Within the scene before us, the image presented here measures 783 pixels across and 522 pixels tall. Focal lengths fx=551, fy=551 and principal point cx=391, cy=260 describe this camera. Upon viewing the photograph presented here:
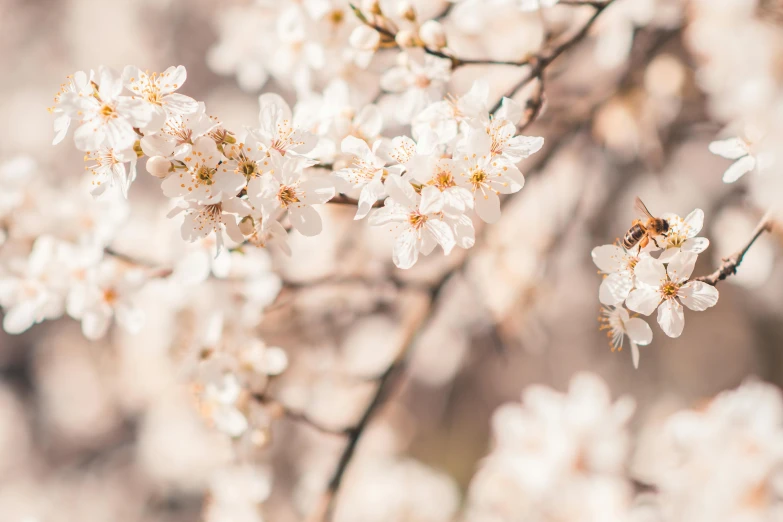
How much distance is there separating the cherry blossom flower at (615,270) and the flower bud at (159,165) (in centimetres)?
47

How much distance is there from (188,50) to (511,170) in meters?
1.47

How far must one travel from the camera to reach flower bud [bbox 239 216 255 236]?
0.62 metres

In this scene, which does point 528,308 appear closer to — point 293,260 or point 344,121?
point 293,260

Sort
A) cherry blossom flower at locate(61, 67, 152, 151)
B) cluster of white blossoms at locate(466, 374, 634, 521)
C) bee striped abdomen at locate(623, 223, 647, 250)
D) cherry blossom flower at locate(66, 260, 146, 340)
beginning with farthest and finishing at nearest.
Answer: cluster of white blossoms at locate(466, 374, 634, 521) < cherry blossom flower at locate(66, 260, 146, 340) < bee striped abdomen at locate(623, 223, 647, 250) < cherry blossom flower at locate(61, 67, 152, 151)

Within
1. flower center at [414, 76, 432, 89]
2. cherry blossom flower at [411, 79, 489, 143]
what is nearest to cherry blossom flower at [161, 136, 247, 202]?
cherry blossom flower at [411, 79, 489, 143]

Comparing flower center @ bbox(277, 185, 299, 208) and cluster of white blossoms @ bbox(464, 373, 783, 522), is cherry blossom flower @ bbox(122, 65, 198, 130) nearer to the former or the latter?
flower center @ bbox(277, 185, 299, 208)

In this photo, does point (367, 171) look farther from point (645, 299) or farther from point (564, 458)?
point (564, 458)

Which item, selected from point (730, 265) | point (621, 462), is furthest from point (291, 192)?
point (621, 462)

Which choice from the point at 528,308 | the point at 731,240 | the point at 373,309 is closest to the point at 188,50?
the point at 373,309

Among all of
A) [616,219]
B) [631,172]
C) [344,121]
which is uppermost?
[344,121]

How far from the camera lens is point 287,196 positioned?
0.63 metres

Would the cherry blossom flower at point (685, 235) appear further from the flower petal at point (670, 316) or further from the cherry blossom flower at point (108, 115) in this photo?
the cherry blossom flower at point (108, 115)

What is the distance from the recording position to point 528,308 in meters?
1.34

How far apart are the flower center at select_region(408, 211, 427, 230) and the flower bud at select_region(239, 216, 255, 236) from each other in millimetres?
177
